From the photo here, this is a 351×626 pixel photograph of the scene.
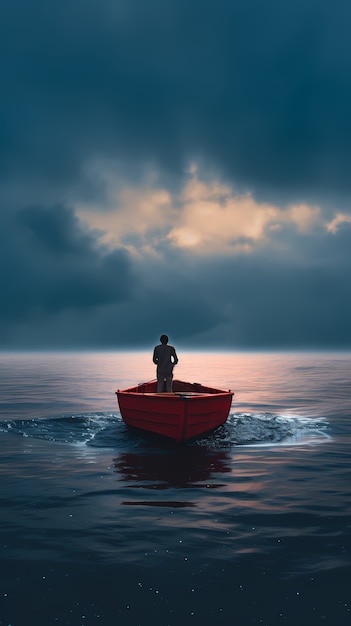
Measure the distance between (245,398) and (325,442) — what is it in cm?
1719

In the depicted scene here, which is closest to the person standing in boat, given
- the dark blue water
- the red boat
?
the red boat

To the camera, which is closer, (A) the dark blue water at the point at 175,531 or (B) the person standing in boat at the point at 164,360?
(A) the dark blue water at the point at 175,531

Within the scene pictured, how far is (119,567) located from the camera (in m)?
7.73

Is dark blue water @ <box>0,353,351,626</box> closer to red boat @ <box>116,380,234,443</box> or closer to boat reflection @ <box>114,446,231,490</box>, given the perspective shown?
boat reflection @ <box>114,446,231,490</box>

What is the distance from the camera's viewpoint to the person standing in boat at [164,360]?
20.3m

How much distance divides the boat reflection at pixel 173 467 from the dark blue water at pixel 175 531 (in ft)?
0.18

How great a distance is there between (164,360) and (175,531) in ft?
37.1

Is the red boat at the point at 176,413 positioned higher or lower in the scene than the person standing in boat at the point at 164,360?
lower

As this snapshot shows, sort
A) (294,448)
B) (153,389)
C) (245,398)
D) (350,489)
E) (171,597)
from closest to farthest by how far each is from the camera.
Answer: (171,597) < (350,489) < (294,448) < (153,389) < (245,398)

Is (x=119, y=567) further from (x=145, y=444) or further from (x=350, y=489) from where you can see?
(x=145, y=444)

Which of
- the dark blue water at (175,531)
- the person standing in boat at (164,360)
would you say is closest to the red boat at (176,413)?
the dark blue water at (175,531)

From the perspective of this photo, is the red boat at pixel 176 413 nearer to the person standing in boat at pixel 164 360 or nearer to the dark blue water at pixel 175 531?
the dark blue water at pixel 175 531

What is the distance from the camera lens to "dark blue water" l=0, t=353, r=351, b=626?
22.0ft

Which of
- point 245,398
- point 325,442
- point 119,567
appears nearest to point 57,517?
point 119,567
